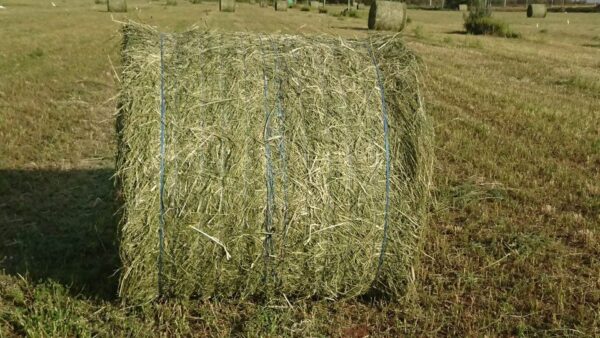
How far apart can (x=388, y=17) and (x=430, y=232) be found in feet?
73.4

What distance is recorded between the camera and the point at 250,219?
380 cm

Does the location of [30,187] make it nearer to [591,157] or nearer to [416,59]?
[416,59]

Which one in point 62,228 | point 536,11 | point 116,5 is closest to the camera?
point 62,228

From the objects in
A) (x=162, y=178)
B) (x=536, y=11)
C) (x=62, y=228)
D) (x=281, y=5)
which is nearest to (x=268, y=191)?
(x=162, y=178)

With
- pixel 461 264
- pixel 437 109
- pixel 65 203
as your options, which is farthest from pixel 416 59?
pixel 437 109

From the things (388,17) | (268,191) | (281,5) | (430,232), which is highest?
(281,5)

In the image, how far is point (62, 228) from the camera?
5195mm

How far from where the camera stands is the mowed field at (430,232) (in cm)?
398

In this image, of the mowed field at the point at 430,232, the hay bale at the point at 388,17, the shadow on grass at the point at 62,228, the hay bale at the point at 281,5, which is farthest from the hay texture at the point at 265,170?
the hay bale at the point at 281,5

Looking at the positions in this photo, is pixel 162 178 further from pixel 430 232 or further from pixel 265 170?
pixel 430 232

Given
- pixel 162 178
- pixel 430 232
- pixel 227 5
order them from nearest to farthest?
pixel 162 178 → pixel 430 232 → pixel 227 5

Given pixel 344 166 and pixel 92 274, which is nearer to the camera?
pixel 344 166

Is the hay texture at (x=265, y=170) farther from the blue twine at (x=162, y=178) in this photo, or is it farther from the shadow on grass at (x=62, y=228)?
the shadow on grass at (x=62, y=228)

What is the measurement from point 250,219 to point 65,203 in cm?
273
